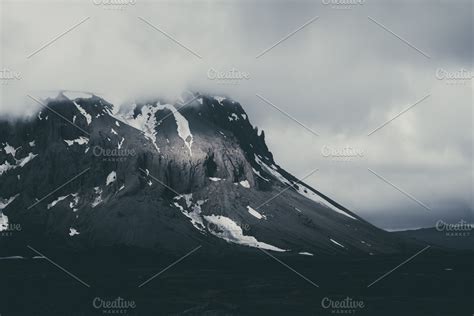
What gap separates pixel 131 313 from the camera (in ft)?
645

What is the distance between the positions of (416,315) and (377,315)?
10.2 m

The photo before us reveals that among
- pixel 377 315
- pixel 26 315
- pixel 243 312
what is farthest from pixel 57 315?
pixel 377 315

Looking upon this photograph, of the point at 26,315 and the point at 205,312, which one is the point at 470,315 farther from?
the point at 26,315

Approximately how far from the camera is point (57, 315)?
653ft

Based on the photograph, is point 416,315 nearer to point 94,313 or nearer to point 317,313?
point 317,313

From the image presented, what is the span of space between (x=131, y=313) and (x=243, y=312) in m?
28.2

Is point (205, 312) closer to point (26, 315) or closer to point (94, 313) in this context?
point (94, 313)

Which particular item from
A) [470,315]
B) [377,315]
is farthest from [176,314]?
[470,315]

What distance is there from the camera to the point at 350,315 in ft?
655

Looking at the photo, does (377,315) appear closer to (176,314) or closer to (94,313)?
(176,314)

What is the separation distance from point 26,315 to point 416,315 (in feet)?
325

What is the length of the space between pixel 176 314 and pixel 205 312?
7672mm

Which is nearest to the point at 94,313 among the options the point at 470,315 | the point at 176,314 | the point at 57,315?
the point at 57,315

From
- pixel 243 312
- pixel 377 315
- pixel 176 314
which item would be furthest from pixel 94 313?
pixel 377 315
